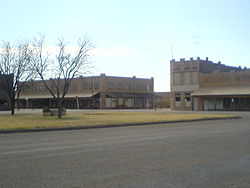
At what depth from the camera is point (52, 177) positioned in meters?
7.70

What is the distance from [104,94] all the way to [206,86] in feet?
80.2

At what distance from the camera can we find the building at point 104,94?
81.2 m

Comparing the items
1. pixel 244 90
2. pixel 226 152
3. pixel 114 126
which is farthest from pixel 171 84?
pixel 226 152

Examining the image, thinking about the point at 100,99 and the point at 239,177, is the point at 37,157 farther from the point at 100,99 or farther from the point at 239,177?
the point at 100,99

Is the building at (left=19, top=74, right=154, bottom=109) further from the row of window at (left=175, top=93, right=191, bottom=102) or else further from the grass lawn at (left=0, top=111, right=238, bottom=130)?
the grass lawn at (left=0, top=111, right=238, bottom=130)

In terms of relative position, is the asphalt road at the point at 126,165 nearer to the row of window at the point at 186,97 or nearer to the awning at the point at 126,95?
the row of window at the point at 186,97

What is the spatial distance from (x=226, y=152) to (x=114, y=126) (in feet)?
44.9

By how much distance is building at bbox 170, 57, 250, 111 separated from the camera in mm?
60594

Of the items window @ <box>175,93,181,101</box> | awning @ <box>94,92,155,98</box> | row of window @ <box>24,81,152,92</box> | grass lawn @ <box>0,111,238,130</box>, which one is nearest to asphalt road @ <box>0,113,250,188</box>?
grass lawn @ <box>0,111,238,130</box>

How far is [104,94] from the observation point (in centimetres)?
8088

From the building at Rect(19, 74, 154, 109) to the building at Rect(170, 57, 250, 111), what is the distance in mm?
15610

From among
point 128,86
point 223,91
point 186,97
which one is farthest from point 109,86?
point 223,91

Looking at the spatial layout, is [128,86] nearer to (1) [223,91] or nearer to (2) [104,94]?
(2) [104,94]

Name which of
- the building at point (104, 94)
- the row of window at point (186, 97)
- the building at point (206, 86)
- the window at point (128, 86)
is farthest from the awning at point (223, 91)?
the window at point (128, 86)
